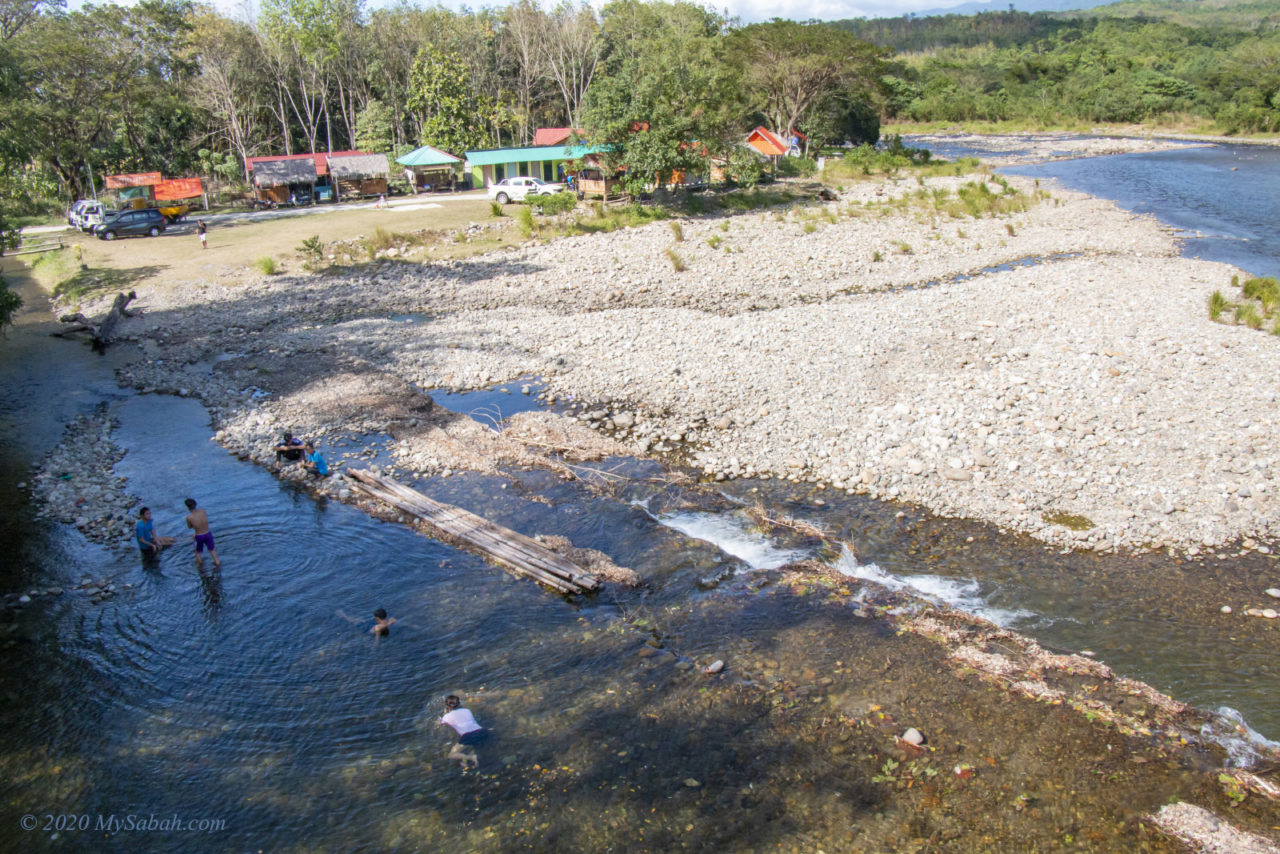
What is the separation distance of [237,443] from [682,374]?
12256 millimetres

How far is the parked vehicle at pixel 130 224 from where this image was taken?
137 ft

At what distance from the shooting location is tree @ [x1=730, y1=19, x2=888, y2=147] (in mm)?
63856

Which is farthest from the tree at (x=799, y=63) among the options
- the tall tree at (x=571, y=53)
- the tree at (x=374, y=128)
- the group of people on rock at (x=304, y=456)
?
the group of people on rock at (x=304, y=456)

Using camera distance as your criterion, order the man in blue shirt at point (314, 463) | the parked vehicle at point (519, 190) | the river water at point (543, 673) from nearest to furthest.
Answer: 1. the river water at point (543, 673)
2. the man in blue shirt at point (314, 463)
3. the parked vehicle at point (519, 190)

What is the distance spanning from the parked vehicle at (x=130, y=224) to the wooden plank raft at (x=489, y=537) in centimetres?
3381

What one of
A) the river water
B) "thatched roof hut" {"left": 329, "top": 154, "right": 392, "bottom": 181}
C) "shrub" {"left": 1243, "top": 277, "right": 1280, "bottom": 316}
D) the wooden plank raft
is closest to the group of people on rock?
the wooden plank raft

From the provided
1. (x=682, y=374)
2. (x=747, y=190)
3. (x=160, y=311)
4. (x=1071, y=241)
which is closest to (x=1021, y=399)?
(x=682, y=374)

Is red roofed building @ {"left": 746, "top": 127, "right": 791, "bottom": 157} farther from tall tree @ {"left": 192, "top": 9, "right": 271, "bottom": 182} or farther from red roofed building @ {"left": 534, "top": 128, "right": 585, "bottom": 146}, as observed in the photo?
tall tree @ {"left": 192, "top": 9, "right": 271, "bottom": 182}

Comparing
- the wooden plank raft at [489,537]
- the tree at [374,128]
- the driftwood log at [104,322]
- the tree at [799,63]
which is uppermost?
the tree at [799,63]

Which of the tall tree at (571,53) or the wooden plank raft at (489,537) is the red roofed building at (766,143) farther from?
the wooden plank raft at (489,537)

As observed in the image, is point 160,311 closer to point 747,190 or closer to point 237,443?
point 237,443

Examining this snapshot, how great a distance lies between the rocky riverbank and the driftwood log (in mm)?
830

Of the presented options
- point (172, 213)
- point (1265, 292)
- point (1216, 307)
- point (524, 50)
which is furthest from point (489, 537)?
point (524, 50)

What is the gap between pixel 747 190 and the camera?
50844 mm
